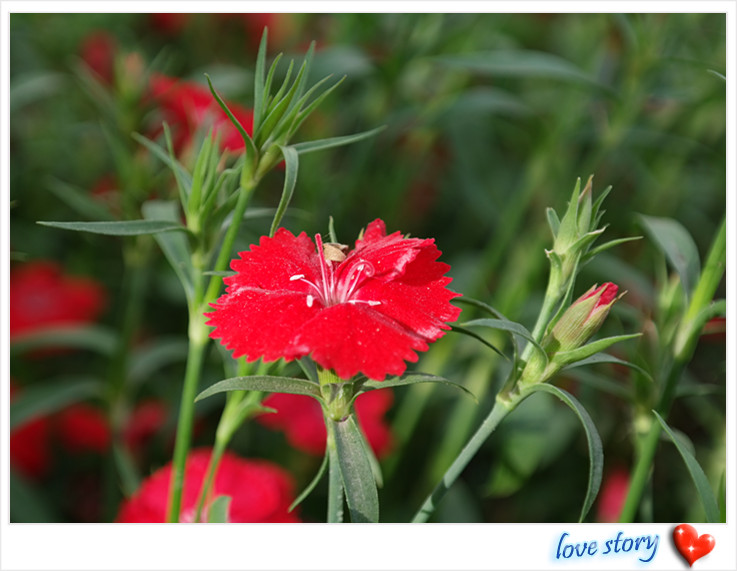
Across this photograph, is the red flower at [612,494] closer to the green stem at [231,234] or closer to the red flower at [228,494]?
the red flower at [228,494]

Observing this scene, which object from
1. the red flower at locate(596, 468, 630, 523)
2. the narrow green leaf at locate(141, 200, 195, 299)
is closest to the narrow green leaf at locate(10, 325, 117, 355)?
the narrow green leaf at locate(141, 200, 195, 299)

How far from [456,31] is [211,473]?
34.6 inches

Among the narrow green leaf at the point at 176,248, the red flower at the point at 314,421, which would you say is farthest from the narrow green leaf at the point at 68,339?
the narrow green leaf at the point at 176,248

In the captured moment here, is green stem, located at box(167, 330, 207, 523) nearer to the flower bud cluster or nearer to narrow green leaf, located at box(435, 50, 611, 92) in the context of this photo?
the flower bud cluster

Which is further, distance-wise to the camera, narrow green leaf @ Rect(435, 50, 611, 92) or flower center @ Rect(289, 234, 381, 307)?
narrow green leaf @ Rect(435, 50, 611, 92)

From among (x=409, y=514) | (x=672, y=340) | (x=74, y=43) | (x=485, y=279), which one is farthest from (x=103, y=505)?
(x=74, y=43)

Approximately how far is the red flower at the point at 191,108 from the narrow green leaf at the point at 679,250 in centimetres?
47

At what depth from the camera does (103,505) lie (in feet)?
3.45

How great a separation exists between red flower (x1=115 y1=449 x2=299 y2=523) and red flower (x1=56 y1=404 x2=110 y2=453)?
0.36 metres

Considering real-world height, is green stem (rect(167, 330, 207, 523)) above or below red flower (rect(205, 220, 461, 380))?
below

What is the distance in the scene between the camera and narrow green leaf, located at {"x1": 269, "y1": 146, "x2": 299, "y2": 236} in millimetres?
522

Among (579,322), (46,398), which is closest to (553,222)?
(579,322)

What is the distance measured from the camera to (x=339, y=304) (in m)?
0.52
